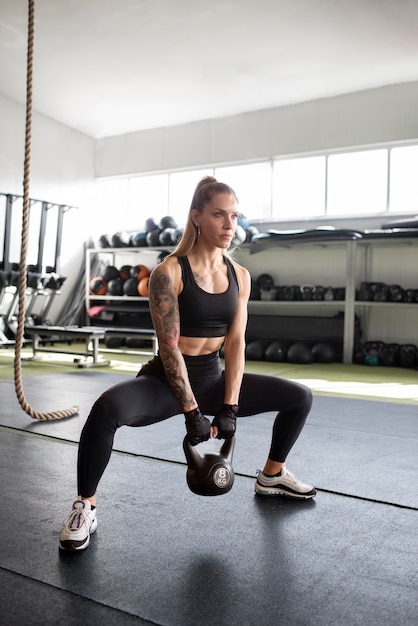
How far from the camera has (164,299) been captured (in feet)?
6.08

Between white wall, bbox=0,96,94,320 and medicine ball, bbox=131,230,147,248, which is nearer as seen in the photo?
medicine ball, bbox=131,230,147,248

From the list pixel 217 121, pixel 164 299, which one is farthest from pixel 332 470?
pixel 217 121

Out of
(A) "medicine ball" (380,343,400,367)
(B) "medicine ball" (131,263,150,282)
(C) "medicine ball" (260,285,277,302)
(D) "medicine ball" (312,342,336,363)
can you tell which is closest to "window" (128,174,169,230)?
(B) "medicine ball" (131,263,150,282)

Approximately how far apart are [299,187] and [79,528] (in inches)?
267

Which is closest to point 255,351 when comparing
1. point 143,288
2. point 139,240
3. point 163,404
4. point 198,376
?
point 143,288

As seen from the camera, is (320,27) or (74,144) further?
(74,144)

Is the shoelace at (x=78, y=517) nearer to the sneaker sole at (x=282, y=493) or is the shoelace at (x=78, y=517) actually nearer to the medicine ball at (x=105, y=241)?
the sneaker sole at (x=282, y=493)

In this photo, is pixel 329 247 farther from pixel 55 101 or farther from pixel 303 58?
pixel 55 101

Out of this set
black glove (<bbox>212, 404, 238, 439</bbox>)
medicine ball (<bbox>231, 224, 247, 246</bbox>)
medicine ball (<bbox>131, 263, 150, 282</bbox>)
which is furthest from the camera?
medicine ball (<bbox>131, 263, 150, 282</bbox>)

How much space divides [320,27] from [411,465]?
4.63 m

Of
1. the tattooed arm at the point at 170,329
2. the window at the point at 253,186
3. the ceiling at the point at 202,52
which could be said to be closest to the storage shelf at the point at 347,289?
the window at the point at 253,186

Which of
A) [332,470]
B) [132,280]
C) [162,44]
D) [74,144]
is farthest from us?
[74,144]

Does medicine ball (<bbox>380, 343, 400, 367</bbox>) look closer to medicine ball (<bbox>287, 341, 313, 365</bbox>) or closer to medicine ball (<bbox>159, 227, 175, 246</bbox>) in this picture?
medicine ball (<bbox>287, 341, 313, 365</bbox>)

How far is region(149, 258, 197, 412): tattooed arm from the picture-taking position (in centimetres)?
183
